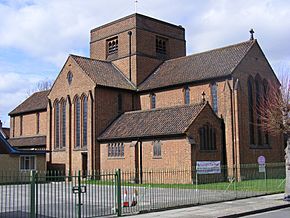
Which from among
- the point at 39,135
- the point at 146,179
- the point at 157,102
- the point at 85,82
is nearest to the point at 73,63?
the point at 85,82

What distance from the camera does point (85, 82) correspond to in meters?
42.8

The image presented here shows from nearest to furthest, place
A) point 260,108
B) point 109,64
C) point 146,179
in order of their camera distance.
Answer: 1. point 146,179
2. point 260,108
3. point 109,64

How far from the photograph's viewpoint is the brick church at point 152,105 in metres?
35.3

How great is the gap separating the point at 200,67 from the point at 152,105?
20.5 ft

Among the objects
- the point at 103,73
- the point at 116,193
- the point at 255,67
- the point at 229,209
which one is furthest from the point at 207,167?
the point at 103,73

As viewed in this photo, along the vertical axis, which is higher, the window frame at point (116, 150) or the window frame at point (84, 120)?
the window frame at point (84, 120)

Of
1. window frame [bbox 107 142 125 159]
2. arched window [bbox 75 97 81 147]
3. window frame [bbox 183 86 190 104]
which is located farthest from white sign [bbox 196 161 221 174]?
arched window [bbox 75 97 81 147]

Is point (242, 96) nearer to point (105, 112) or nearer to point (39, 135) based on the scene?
point (105, 112)

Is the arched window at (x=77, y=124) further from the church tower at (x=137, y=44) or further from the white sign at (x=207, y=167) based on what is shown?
the white sign at (x=207, y=167)

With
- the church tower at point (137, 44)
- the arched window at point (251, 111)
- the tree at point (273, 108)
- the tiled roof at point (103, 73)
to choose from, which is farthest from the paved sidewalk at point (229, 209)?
the church tower at point (137, 44)

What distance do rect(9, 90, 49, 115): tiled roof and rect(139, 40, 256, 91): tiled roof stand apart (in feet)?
50.7

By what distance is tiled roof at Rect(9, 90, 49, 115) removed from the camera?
5466cm

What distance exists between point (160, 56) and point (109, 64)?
242 inches

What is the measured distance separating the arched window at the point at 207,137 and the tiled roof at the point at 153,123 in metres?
1.43
